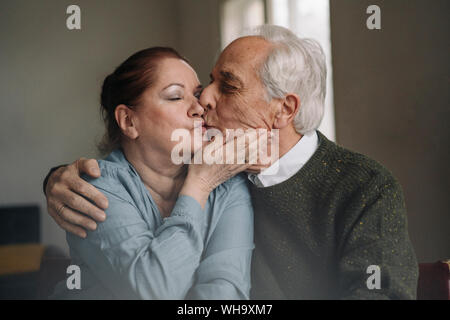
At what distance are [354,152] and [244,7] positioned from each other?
54 cm

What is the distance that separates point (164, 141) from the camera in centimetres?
115

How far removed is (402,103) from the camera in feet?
3.84

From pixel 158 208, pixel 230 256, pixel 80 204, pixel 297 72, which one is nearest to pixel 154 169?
pixel 158 208

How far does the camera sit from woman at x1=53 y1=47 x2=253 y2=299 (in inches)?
38.4

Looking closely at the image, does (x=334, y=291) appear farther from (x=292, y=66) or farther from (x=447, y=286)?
(x=292, y=66)

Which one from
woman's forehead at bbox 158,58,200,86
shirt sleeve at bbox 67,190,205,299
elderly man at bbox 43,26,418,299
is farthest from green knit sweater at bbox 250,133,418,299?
woman's forehead at bbox 158,58,200,86

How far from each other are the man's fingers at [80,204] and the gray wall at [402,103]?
714 millimetres

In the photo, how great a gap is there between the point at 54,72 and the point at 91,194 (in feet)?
1.29

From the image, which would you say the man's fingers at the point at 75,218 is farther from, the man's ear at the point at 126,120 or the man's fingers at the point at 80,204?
the man's ear at the point at 126,120

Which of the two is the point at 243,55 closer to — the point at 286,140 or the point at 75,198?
the point at 286,140

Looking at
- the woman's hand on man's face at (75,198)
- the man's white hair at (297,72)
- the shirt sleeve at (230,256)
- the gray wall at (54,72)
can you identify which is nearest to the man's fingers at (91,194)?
the woman's hand on man's face at (75,198)

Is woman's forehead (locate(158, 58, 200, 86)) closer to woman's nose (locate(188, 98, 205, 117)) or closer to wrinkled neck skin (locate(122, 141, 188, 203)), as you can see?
woman's nose (locate(188, 98, 205, 117))

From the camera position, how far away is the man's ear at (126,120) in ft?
3.77

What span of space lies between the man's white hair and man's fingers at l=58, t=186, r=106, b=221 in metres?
0.55
